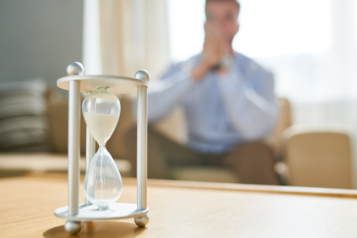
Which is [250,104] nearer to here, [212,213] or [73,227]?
[212,213]

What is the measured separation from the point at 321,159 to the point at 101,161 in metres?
1.44

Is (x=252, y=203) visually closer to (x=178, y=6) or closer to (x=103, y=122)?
(x=103, y=122)

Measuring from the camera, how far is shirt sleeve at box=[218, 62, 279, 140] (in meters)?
1.71

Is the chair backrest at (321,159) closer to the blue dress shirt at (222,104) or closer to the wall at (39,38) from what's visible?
the blue dress shirt at (222,104)

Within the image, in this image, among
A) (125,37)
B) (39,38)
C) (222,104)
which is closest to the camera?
(222,104)

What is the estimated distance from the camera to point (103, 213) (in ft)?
1.31

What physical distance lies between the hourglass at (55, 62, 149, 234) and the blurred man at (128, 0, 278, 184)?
123cm

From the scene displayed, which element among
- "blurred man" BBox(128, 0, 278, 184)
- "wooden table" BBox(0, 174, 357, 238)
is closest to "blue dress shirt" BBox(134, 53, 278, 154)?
"blurred man" BBox(128, 0, 278, 184)

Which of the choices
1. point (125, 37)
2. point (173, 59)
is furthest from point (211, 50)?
point (125, 37)

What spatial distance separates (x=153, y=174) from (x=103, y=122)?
53.2 inches

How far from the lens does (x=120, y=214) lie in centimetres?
39

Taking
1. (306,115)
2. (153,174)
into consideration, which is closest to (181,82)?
(153,174)

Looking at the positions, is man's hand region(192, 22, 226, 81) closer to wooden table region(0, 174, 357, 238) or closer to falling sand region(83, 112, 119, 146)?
wooden table region(0, 174, 357, 238)

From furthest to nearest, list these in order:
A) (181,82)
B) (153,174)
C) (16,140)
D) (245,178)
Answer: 1. (16,140)
2. (181,82)
3. (153,174)
4. (245,178)
